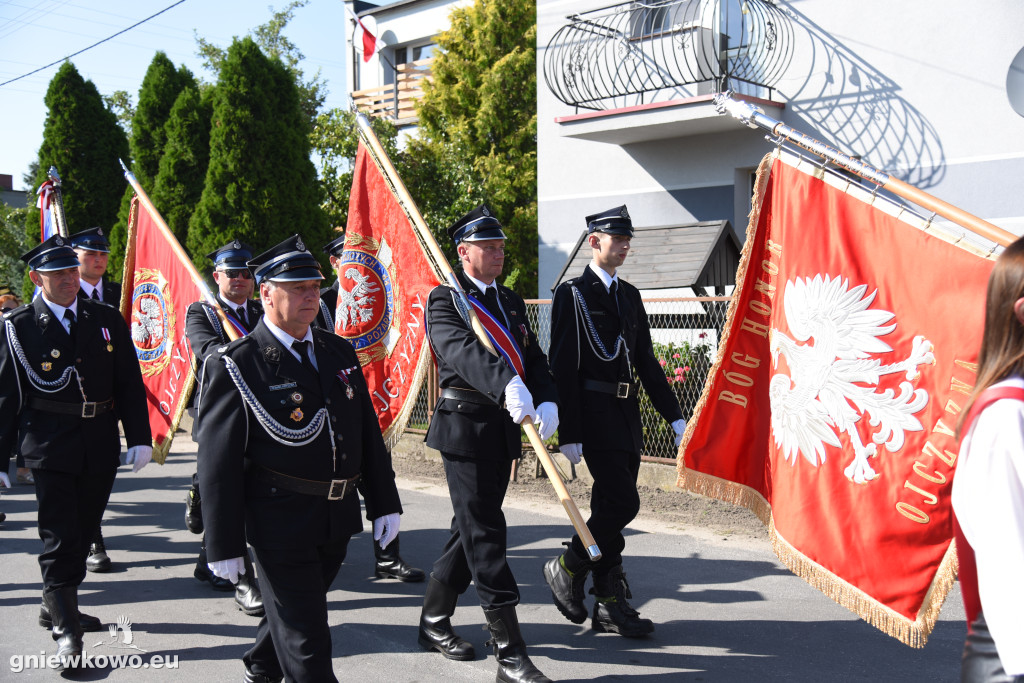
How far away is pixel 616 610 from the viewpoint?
4789 mm

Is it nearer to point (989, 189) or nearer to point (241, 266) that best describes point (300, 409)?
point (241, 266)

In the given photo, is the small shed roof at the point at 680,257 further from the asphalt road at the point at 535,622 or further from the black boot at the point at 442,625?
the black boot at the point at 442,625

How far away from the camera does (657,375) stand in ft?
16.7

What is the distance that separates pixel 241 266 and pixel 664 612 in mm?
3257

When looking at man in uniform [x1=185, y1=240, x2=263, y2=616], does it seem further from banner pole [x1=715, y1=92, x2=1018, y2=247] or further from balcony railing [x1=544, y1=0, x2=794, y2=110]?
balcony railing [x1=544, y1=0, x2=794, y2=110]

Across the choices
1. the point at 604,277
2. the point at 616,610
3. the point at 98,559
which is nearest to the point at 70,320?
the point at 98,559

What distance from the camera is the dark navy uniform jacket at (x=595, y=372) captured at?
4.77 m

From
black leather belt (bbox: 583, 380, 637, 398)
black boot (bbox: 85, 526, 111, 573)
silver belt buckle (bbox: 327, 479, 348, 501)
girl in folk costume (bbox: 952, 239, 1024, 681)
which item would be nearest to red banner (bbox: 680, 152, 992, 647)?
black leather belt (bbox: 583, 380, 637, 398)

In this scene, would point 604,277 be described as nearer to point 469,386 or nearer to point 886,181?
point 469,386

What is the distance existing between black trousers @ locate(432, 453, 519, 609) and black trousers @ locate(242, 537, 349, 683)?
958 mm

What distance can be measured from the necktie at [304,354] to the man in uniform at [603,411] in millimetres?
1681

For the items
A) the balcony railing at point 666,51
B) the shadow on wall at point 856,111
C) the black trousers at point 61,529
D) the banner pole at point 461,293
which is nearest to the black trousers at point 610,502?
the banner pole at point 461,293

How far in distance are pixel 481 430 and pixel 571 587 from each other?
3.77ft

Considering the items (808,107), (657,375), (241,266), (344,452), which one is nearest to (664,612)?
(657,375)
